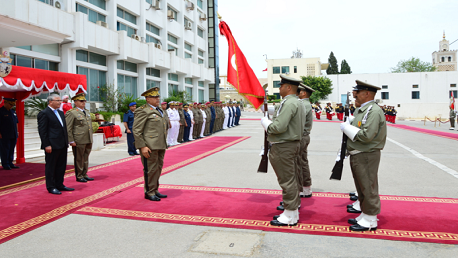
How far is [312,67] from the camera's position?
73625 millimetres

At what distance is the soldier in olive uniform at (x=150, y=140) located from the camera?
5.81 m

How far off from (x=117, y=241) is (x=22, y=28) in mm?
8805

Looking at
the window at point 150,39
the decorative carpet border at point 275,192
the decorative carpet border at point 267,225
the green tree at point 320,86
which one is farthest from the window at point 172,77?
the green tree at point 320,86

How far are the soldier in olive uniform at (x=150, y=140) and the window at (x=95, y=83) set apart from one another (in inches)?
668

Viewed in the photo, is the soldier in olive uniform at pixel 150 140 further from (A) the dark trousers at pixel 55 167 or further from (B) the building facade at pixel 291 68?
(B) the building facade at pixel 291 68

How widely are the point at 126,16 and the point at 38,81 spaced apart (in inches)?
741

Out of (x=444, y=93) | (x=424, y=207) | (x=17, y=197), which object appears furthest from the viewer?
(x=444, y=93)

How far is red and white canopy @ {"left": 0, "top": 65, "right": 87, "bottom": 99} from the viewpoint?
7746 mm

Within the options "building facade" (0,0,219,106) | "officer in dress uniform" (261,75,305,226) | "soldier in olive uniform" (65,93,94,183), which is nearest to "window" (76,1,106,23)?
"building facade" (0,0,219,106)

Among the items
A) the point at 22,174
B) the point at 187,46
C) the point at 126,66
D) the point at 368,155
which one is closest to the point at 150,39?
the point at 126,66

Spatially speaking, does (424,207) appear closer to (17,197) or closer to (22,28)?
(17,197)

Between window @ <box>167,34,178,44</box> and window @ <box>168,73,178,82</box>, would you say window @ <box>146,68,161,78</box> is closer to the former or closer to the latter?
window @ <box>168,73,178,82</box>

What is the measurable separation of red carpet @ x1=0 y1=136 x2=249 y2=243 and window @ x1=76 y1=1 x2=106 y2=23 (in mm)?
14672

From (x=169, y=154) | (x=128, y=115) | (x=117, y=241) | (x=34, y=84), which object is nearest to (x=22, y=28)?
(x=34, y=84)
